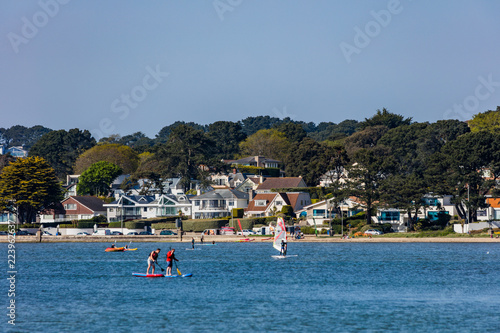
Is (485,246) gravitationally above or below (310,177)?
below

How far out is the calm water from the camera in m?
34.4

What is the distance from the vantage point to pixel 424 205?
9938 centimetres

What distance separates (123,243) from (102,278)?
49.4 metres

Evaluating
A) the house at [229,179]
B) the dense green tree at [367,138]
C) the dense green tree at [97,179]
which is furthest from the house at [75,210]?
the dense green tree at [367,138]

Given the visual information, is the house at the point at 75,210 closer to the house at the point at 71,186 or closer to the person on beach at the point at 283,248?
the house at the point at 71,186

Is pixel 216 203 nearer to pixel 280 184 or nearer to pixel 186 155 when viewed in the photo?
pixel 280 184

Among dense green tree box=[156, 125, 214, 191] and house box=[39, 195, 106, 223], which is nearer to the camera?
house box=[39, 195, 106, 223]

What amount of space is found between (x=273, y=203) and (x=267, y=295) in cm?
7727

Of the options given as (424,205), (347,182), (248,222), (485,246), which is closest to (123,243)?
(248,222)

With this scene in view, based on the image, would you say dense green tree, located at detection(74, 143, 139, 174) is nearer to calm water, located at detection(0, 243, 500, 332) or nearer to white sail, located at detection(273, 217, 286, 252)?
calm water, located at detection(0, 243, 500, 332)

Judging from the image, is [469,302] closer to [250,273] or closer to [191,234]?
[250,273]

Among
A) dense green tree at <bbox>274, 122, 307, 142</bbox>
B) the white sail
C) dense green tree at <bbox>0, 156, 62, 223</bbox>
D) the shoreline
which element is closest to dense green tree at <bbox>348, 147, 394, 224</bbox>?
the shoreline

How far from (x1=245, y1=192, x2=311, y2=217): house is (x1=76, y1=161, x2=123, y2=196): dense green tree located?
4152 centimetres

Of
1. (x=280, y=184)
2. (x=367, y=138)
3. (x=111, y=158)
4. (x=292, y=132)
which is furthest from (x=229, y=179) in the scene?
(x=292, y=132)
